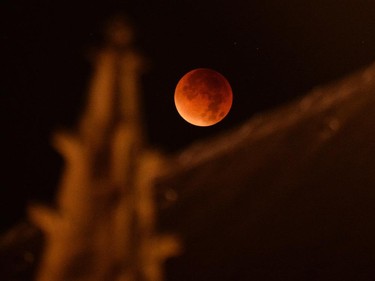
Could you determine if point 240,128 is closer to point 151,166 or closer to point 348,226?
point 151,166

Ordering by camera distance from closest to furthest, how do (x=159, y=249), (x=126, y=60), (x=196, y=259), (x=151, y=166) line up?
(x=196, y=259) < (x=159, y=249) < (x=151, y=166) < (x=126, y=60)

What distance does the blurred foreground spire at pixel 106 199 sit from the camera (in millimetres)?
1907

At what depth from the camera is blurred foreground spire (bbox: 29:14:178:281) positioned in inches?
75.1

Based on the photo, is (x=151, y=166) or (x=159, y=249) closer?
(x=159, y=249)

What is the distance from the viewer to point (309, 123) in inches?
65.1

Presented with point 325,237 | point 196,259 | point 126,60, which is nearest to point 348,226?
point 325,237

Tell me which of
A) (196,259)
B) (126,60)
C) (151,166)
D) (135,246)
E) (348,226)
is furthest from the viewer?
(126,60)

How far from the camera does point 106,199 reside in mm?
2117

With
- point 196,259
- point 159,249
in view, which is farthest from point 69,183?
point 196,259

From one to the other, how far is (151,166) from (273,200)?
2.42 ft

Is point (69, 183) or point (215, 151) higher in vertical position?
point (69, 183)

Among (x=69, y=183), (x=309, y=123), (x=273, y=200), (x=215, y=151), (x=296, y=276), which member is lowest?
(x=296, y=276)

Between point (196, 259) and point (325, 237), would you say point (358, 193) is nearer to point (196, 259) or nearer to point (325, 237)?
point (325, 237)

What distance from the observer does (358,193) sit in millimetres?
1446
